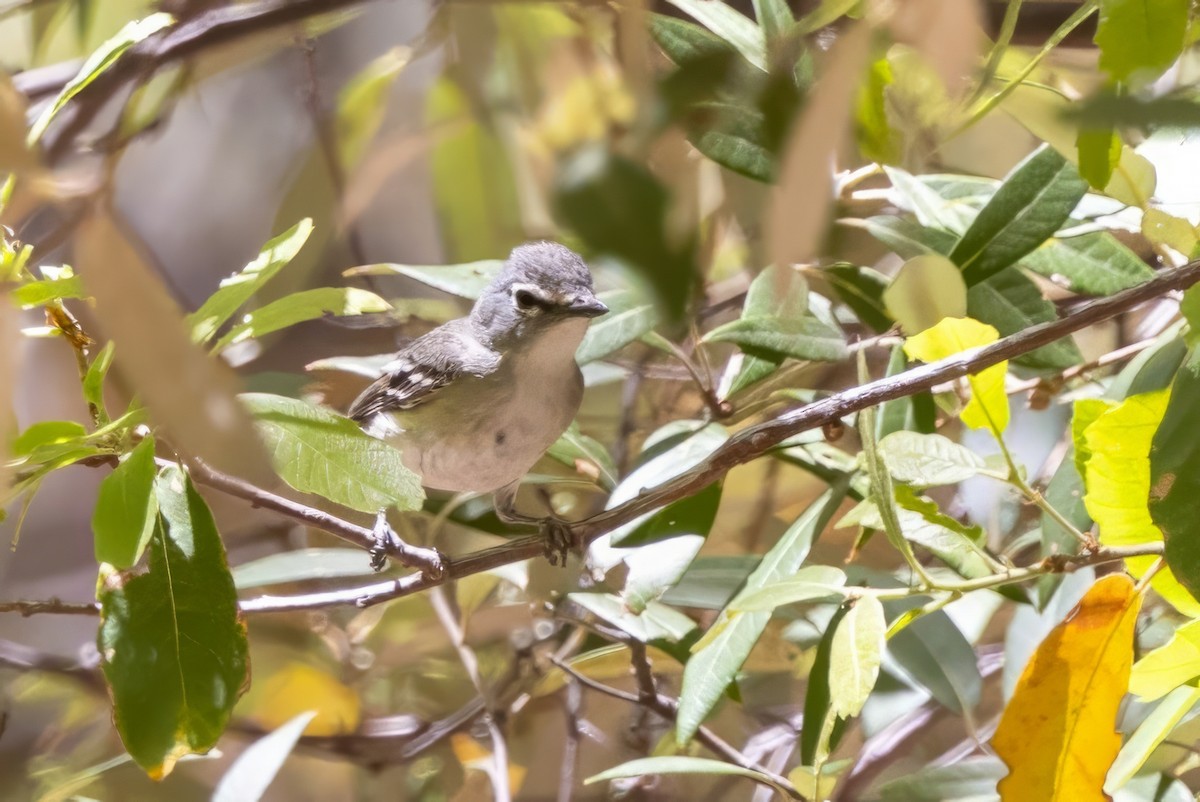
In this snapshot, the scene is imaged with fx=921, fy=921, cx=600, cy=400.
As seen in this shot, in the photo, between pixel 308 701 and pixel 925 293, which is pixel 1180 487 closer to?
pixel 925 293

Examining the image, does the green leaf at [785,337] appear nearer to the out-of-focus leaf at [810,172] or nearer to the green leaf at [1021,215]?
the green leaf at [1021,215]

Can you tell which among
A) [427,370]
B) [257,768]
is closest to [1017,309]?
[427,370]

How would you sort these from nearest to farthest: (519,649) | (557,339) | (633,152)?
1. (633,152)
2. (557,339)
3. (519,649)

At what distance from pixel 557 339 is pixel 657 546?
0.33 metres

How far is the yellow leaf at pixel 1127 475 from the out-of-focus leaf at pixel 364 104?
48 cm

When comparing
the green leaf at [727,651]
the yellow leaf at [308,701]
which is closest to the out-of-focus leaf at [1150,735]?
the green leaf at [727,651]

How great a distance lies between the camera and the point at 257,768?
93 centimetres

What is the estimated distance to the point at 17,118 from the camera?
329mm

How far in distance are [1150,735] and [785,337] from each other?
0.37 m

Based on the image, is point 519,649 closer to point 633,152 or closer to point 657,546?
point 657,546

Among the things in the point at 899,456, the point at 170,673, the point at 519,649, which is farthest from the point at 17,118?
the point at 519,649

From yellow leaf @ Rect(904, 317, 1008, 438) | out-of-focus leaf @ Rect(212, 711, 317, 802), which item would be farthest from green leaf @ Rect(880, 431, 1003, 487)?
out-of-focus leaf @ Rect(212, 711, 317, 802)

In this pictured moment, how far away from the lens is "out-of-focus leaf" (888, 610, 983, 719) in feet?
2.93

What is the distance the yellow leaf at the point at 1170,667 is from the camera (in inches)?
22.1
